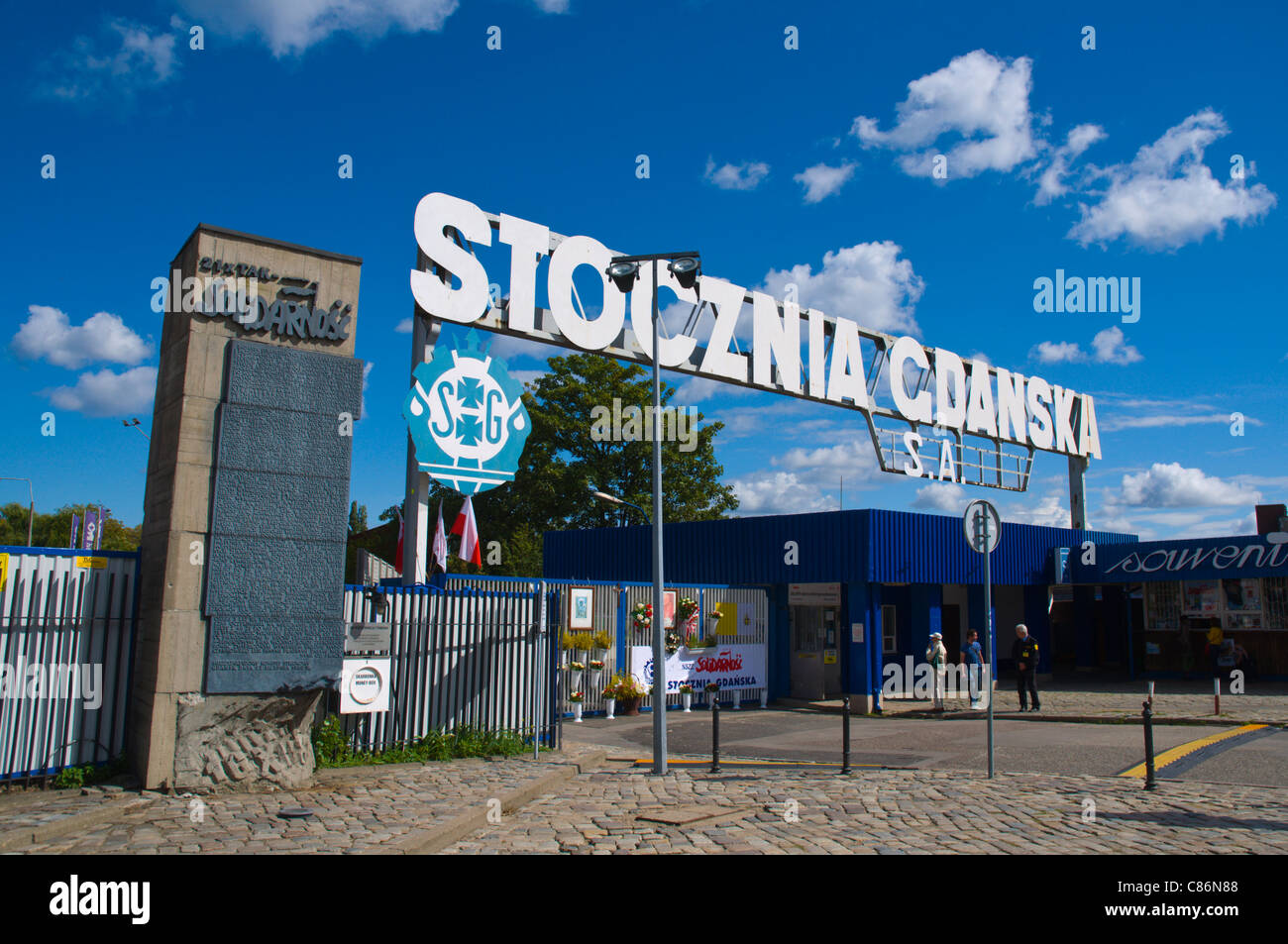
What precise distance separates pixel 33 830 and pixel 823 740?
11.5 metres

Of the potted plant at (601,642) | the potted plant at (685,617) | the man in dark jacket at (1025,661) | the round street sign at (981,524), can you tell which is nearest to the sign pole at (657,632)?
the round street sign at (981,524)

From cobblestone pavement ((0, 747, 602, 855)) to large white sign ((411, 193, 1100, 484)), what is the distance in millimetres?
8595

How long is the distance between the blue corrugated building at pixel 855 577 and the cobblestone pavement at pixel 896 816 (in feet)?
35.9

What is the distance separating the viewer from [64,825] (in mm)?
7715

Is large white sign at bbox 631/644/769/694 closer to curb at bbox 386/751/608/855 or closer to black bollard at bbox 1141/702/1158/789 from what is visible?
curb at bbox 386/751/608/855

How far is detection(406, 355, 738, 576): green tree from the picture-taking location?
47375 mm

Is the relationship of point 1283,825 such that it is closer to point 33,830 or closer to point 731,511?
point 33,830

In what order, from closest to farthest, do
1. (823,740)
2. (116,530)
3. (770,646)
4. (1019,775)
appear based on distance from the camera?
(1019,775), (823,740), (770,646), (116,530)

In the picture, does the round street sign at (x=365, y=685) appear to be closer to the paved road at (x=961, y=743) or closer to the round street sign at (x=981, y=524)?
the paved road at (x=961, y=743)

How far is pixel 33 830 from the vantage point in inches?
294

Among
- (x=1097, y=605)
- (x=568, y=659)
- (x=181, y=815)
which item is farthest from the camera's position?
(x=1097, y=605)

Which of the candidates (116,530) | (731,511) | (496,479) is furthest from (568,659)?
(116,530)

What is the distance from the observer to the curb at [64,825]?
7.22 meters

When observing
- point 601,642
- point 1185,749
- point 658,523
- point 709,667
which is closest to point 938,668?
point 709,667
